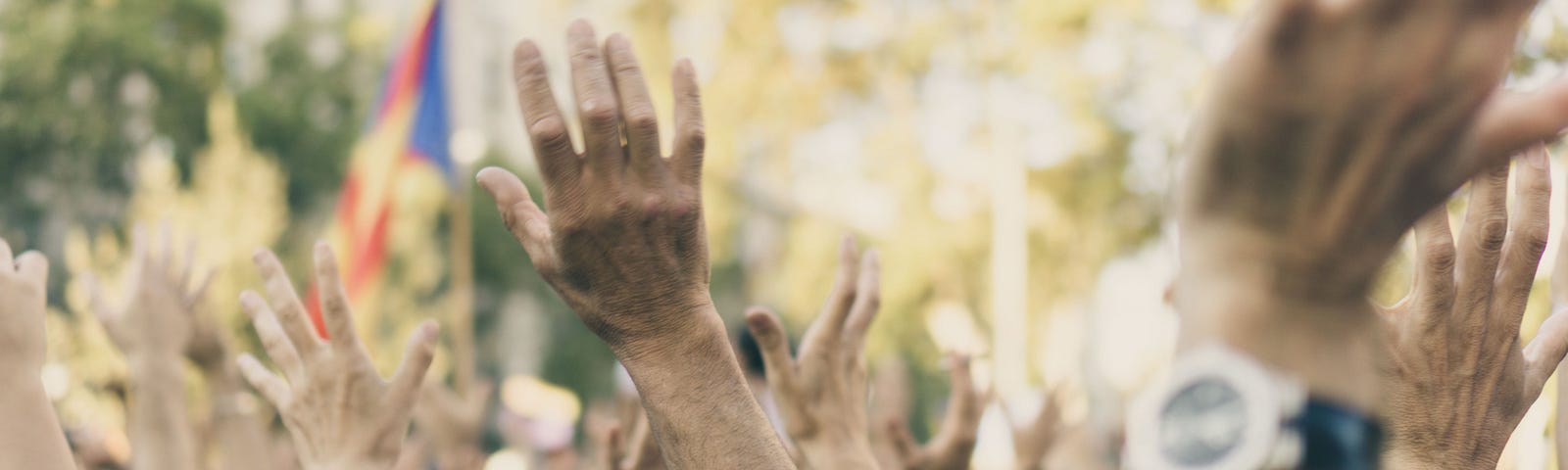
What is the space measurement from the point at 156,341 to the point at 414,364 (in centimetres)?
136

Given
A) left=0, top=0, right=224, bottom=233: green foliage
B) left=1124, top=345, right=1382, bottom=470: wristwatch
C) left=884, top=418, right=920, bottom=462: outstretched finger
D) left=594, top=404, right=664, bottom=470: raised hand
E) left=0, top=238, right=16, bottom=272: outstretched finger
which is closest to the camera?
left=1124, top=345, right=1382, bottom=470: wristwatch

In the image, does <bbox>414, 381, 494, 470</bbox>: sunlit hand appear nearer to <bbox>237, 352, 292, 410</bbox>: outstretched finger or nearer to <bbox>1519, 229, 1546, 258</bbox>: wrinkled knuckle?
<bbox>237, 352, 292, 410</bbox>: outstretched finger

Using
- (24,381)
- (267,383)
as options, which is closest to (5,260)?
(24,381)

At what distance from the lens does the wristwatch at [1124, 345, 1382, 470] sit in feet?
3.38

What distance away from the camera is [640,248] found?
5.56 feet

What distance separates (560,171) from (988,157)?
50.0 feet

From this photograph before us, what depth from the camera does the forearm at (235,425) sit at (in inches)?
155

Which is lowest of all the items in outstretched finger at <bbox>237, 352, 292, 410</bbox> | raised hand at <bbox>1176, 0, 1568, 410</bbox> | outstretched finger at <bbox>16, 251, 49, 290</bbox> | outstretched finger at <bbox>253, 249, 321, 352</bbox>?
outstretched finger at <bbox>237, 352, 292, 410</bbox>

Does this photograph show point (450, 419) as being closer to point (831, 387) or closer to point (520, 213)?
point (831, 387)

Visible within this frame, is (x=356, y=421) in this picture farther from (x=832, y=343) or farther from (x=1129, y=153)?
(x=1129, y=153)

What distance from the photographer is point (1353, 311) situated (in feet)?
3.71

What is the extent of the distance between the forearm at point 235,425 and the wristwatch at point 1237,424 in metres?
3.27

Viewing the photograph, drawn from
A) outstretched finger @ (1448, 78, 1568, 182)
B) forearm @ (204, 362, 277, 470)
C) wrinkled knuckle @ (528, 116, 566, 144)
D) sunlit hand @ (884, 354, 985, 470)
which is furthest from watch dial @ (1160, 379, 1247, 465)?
forearm @ (204, 362, 277, 470)

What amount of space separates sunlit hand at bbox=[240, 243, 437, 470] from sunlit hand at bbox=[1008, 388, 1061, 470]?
257cm
